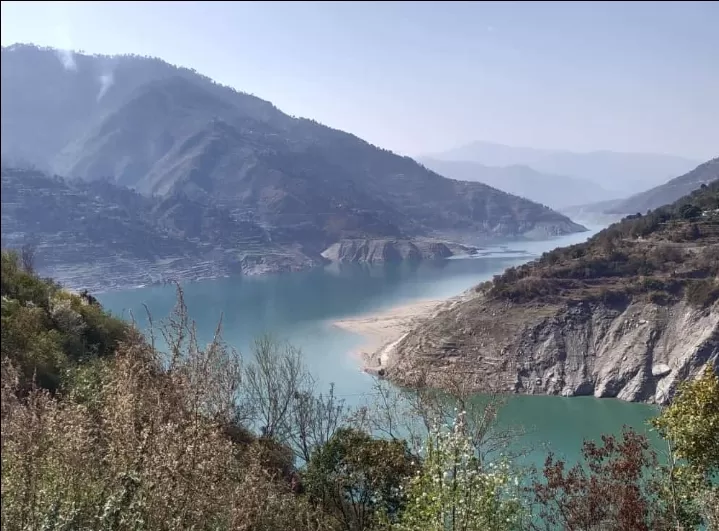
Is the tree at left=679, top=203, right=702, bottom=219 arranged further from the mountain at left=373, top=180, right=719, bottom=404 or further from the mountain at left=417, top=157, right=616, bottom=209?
the mountain at left=417, top=157, right=616, bottom=209

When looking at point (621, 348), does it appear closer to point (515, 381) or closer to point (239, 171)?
point (515, 381)

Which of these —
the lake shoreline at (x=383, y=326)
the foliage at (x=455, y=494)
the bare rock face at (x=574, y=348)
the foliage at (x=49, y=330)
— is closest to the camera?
the foliage at (x=455, y=494)

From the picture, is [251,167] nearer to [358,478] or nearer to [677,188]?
[677,188]

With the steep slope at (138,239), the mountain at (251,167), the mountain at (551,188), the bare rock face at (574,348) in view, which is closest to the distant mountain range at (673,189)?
the bare rock face at (574,348)

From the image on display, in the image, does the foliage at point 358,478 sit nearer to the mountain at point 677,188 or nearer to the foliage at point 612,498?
the foliage at point 612,498

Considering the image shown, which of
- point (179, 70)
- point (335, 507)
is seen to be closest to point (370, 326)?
point (335, 507)

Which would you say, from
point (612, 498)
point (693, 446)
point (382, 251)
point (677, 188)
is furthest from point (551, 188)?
point (612, 498)
